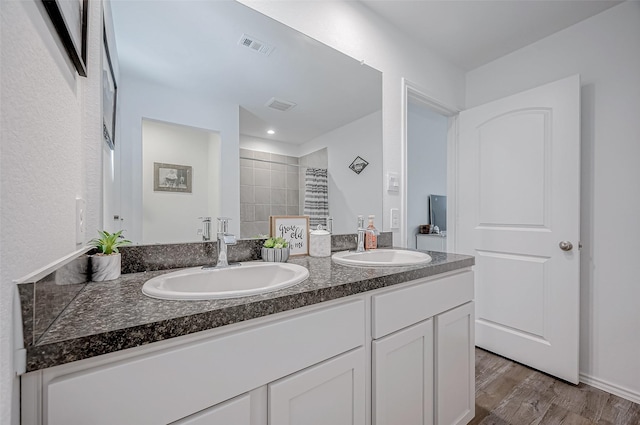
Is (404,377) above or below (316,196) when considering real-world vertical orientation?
below

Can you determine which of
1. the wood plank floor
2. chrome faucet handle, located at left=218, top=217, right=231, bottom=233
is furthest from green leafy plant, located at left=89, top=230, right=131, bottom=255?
the wood plank floor

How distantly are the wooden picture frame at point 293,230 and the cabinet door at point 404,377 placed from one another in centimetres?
58

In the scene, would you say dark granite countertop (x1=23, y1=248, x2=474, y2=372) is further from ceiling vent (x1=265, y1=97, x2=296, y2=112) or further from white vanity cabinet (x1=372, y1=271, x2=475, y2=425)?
ceiling vent (x1=265, y1=97, x2=296, y2=112)

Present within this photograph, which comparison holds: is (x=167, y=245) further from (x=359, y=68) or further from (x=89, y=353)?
(x=359, y=68)

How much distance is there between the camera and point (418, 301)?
1084mm

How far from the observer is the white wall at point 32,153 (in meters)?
0.40

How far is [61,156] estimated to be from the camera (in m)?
0.67

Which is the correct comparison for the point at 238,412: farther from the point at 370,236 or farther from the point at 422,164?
the point at 422,164

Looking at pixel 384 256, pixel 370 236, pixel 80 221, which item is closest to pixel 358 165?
pixel 370 236

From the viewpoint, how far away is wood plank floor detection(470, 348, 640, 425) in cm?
148

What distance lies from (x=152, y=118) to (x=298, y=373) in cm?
100

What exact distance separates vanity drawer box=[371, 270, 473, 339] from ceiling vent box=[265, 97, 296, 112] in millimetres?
975

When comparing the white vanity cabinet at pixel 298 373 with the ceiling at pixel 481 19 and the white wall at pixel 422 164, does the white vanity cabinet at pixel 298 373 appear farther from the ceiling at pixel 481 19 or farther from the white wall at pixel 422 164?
the white wall at pixel 422 164

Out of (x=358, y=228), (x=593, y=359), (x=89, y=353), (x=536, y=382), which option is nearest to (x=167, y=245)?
(x=89, y=353)
